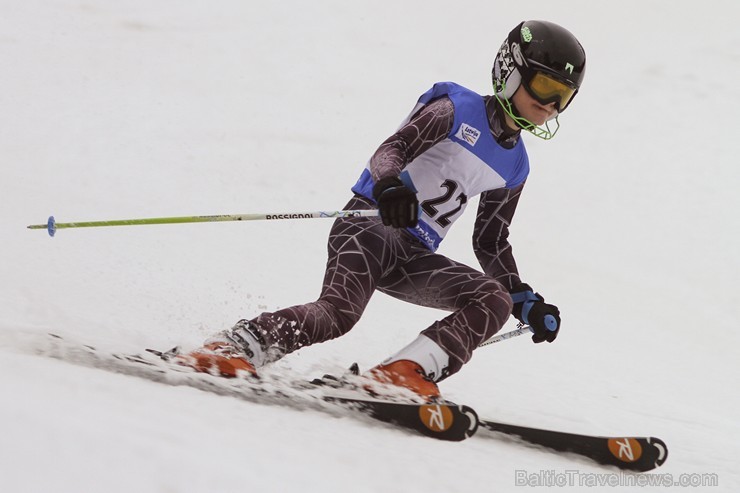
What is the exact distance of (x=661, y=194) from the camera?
9.43m

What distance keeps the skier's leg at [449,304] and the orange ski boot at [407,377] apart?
40 mm

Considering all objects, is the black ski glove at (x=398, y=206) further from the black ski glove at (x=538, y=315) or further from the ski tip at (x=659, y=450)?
the ski tip at (x=659, y=450)

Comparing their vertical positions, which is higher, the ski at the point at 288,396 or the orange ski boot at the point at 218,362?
the orange ski boot at the point at 218,362

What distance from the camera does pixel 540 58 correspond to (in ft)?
12.0

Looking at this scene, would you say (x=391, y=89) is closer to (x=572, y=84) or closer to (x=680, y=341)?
(x=680, y=341)

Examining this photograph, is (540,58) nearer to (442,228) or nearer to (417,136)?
(417,136)

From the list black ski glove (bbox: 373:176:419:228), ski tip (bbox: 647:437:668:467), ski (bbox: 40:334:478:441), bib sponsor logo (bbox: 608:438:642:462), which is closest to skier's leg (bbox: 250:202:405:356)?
ski (bbox: 40:334:478:441)

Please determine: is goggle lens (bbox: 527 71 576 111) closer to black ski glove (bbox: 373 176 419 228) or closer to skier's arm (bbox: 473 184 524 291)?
skier's arm (bbox: 473 184 524 291)

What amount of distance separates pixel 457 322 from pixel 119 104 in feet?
22.3

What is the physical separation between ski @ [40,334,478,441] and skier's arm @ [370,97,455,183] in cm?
89

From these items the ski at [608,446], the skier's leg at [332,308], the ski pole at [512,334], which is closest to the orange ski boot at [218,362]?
the skier's leg at [332,308]

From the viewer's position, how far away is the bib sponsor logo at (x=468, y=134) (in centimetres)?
382

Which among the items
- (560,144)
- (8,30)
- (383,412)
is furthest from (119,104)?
(383,412)

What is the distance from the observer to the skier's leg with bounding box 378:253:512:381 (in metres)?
3.46
